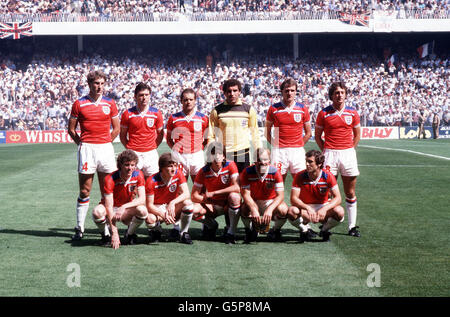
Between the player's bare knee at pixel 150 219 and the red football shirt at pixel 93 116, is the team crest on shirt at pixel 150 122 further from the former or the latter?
the player's bare knee at pixel 150 219

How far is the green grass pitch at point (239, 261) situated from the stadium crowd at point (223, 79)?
91.1 feet

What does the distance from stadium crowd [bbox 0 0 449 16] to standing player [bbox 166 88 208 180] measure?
125 ft

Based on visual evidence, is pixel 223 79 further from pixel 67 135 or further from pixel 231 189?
pixel 231 189

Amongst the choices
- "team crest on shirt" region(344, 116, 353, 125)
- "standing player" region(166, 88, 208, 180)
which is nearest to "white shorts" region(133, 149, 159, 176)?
"standing player" region(166, 88, 208, 180)

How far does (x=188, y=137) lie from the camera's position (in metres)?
8.23

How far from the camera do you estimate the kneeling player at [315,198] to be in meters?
7.34

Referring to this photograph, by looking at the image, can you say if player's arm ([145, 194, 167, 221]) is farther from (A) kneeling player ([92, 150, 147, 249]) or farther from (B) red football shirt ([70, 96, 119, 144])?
(B) red football shirt ([70, 96, 119, 144])

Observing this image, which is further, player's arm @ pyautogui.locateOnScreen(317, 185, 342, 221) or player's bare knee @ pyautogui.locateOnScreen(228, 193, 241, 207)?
player's bare knee @ pyautogui.locateOnScreen(228, 193, 241, 207)

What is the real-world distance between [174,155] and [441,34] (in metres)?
43.2

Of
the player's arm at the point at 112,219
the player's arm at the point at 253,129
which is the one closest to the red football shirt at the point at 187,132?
the player's arm at the point at 253,129

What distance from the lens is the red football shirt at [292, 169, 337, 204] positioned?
298 inches

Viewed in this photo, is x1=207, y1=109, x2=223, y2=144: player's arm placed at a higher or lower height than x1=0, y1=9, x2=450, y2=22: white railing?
lower

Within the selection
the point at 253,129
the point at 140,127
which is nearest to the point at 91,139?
the point at 140,127
